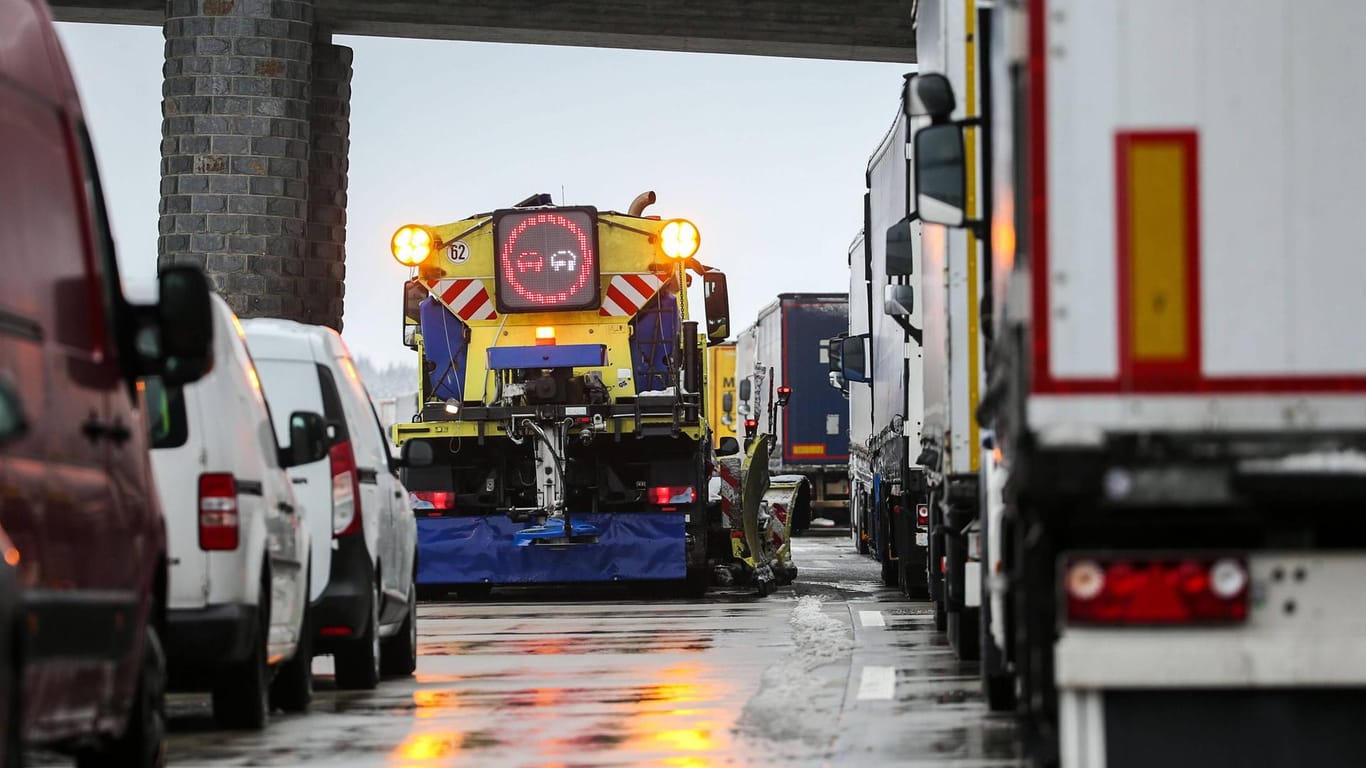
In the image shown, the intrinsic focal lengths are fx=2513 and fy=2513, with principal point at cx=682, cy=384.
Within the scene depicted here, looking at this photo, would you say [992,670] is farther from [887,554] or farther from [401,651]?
[887,554]

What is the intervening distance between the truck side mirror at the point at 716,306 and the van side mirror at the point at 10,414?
17.4 m

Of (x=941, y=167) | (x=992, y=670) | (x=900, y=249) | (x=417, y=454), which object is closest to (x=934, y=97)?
(x=941, y=167)

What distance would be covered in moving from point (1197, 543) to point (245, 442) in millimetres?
5144

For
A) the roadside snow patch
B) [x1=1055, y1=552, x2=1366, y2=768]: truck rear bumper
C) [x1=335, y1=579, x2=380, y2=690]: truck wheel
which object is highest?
[x1=1055, y1=552, x2=1366, y2=768]: truck rear bumper

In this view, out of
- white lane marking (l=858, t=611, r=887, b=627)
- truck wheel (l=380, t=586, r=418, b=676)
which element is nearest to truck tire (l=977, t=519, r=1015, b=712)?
truck wheel (l=380, t=586, r=418, b=676)

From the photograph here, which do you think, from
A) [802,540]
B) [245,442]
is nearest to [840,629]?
[245,442]

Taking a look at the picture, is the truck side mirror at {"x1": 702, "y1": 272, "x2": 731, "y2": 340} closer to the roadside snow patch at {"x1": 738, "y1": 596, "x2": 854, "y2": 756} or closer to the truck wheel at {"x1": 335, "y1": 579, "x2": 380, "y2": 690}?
the roadside snow patch at {"x1": 738, "y1": 596, "x2": 854, "y2": 756}

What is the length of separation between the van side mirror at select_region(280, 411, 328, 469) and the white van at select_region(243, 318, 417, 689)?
1.83 feet

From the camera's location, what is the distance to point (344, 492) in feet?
40.3

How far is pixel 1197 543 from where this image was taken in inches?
232

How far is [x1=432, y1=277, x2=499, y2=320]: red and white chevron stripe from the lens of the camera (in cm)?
2244

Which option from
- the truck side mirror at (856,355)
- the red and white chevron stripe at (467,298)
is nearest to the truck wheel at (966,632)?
the red and white chevron stripe at (467,298)

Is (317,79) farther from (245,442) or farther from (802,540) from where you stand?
(245,442)

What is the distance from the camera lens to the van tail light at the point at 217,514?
385 inches
